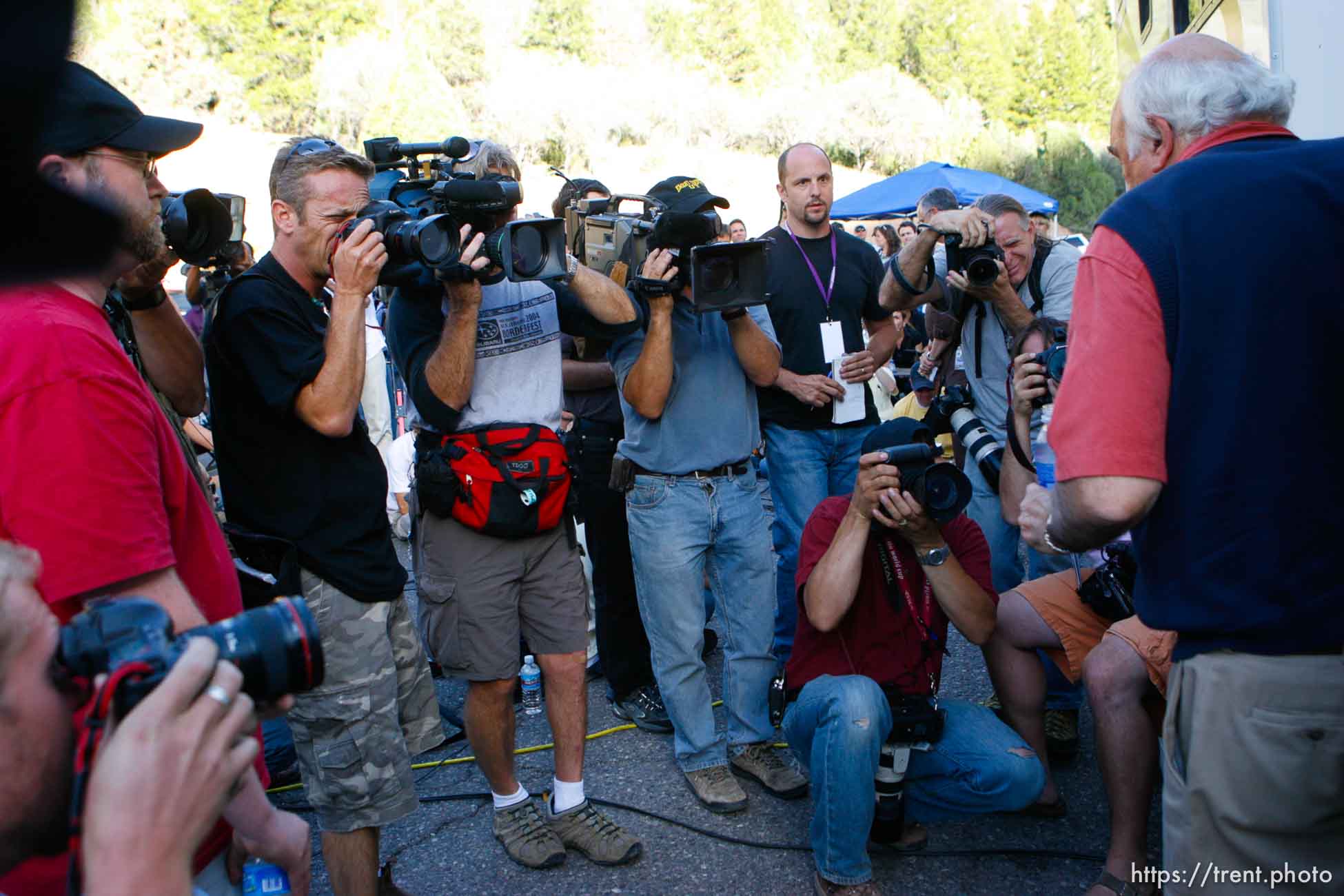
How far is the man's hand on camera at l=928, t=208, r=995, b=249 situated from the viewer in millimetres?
4031

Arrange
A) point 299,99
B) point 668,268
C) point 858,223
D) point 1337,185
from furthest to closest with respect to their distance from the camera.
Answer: point 299,99 < point 858,223 < point 668,268 < point 1337,185

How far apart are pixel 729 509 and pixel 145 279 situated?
6.54 ft

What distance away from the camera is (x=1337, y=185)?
1.86m

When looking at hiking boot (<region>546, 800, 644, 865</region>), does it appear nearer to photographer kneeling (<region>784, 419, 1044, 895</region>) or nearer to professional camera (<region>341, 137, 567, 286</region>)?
photographer kneeling (<region>784, 419, 1044, 895</region>)

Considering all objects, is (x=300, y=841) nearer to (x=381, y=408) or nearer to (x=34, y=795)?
(x=34, y=795)

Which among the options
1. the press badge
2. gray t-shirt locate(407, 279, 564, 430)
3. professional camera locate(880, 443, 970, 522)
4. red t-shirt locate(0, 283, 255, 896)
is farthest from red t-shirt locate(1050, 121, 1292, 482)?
the press badge

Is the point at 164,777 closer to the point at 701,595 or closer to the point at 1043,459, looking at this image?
the point at 1043,459

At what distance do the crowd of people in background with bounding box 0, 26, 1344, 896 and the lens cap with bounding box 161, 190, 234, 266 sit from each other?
0.20 ft

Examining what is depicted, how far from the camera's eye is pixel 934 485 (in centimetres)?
300

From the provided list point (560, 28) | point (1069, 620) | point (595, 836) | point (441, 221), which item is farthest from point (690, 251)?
point (560, 28)

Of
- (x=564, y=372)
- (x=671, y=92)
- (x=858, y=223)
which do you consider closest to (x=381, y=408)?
(x=564, y=372)

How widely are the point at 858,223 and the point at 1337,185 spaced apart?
644 inches

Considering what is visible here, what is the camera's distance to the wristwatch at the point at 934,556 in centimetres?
308

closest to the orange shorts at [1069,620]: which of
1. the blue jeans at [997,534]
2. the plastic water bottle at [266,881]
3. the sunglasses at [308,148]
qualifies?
the blue jeans at [997,534]
